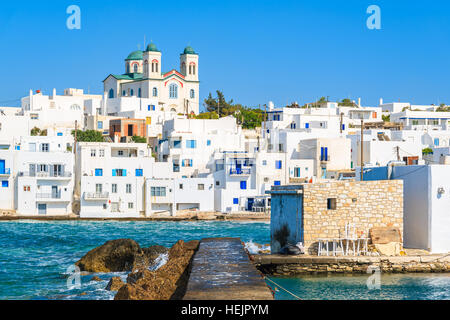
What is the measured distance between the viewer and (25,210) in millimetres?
54688

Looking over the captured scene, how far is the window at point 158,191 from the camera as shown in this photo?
2212 inches

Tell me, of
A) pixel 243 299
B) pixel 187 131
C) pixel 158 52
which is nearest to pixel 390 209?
pixel 243 299

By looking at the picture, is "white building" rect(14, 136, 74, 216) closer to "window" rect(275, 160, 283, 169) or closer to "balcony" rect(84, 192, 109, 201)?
"balcony" rect(84, 192, 109, 201)

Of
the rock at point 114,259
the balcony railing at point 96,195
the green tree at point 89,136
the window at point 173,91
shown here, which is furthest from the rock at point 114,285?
the window at point 173,91

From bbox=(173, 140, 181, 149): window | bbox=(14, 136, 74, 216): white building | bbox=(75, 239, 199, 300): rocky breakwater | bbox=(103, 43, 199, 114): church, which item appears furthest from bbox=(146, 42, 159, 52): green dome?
bbox=(75, 239, 199, 300): rocky breakwater

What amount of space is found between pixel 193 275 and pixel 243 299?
387cm

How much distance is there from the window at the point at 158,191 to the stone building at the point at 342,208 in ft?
106

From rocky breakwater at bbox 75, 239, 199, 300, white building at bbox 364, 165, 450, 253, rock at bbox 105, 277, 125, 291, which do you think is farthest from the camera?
white building at bbox 364, 165, 450, 253

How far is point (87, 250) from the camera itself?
121 ft

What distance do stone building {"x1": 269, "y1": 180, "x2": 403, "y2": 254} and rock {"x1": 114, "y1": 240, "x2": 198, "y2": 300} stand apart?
412 centimetres

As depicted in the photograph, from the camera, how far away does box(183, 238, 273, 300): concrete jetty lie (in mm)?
15511

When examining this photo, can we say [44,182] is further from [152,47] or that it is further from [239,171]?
[152,47]
